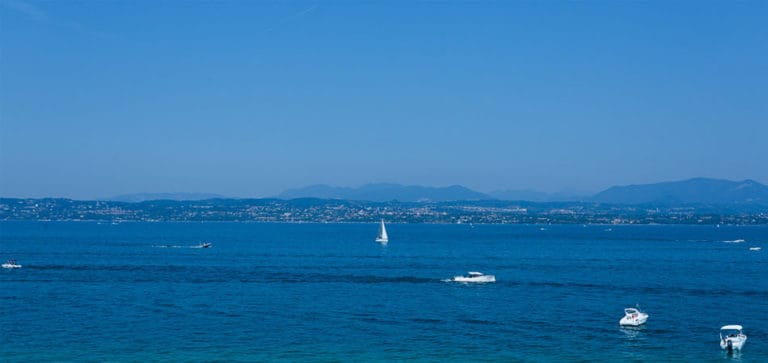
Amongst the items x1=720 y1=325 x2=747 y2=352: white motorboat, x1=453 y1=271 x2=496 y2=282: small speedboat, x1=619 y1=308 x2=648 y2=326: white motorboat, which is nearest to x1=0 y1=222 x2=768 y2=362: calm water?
x1=720 y1=325 x2=747 y2=352: white motorboat

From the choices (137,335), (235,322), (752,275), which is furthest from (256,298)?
(752,275)

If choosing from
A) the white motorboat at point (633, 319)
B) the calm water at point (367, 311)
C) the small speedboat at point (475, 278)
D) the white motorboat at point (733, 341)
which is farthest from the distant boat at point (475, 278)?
the white motorboat at point (733, 341)

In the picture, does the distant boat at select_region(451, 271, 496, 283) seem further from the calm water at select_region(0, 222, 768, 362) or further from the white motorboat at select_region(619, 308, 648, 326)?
the white motorboat at select_region(619, 308, 648, 326)

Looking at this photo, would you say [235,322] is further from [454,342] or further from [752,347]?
[752,347]

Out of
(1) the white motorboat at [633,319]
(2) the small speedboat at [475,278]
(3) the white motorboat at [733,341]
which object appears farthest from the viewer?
(2) the small speedboat at [475,278]

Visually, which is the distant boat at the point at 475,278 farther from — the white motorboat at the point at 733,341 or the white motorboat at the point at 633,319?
the white motorboat at the point at 733,341

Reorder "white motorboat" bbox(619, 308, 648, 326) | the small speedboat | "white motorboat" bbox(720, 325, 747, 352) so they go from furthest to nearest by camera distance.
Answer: the small speedboat < "white motorboat" bbox(619, 308, 648, 326) < "white motorboat" bbox(720, 325, 747, 352)

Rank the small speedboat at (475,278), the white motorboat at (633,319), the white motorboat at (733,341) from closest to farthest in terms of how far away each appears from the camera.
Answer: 1. the white motorboat at (733,341)
2. the white motorboat at (633,319)
3. the small speedboat at (475,278)

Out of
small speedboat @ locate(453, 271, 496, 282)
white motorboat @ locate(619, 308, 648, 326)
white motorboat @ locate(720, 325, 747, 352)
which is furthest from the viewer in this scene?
small speedboat @ locate(453, 271, 496, 282)

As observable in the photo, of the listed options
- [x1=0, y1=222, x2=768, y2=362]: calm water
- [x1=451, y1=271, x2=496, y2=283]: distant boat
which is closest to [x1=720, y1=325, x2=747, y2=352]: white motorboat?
[x1=0, y1=222, x2=768, y2=362]: calm water

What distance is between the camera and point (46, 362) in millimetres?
61062

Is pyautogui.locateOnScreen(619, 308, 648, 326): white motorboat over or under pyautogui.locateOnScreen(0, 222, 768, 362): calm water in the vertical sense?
over

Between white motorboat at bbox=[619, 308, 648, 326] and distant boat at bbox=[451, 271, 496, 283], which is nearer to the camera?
white motorboat at bbox=[619, 308, 648, 326]

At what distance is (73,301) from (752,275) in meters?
107
